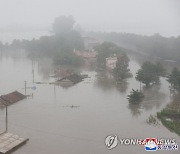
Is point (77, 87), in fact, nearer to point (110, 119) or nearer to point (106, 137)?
point (110, 119)

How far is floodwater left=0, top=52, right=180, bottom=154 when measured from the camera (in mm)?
5051

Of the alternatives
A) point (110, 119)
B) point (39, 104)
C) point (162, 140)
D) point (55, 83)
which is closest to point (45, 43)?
point (55, 83)

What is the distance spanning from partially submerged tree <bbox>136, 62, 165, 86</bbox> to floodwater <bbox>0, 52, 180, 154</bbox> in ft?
1.03

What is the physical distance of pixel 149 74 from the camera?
9266 mm

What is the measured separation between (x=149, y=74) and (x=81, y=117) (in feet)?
11.4

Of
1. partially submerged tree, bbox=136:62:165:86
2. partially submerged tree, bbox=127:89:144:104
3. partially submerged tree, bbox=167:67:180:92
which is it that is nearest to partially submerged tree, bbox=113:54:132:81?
partially submerged tree, bbox=136:62:165:86

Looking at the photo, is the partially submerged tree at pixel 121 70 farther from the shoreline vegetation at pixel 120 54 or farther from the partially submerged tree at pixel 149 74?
the partially submerged tree at pixel 149 74

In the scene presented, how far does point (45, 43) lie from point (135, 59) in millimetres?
4818

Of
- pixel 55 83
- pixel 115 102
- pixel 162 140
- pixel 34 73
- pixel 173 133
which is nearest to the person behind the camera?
pixel 162 140

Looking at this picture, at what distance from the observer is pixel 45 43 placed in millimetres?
17578

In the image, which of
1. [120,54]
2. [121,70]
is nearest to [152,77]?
[121,70]

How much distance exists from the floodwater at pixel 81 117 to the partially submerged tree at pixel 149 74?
315mm

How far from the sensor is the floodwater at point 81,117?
505 centimetres

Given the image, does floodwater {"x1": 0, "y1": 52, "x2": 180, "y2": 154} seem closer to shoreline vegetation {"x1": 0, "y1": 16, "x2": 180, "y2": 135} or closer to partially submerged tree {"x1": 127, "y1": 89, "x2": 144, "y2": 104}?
partially submerged tree {"x1": 127, "y1": 89, "x2": 144, "y2": 104}
